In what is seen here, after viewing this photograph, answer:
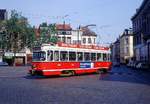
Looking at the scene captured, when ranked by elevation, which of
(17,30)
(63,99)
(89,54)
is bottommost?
(63,99)

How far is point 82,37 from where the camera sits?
11019cm

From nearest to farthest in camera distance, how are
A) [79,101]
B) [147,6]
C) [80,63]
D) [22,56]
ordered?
[79,101] → [80,63] → [147,6] → [22,56]

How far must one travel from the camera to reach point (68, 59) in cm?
3212

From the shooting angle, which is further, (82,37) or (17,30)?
(82,37)

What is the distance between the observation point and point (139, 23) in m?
81.2

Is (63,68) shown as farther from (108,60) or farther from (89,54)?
(108,60)

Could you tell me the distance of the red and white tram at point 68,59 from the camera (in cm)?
2972

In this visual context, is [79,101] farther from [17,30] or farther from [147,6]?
[17,30]

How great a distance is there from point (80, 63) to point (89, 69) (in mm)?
1993

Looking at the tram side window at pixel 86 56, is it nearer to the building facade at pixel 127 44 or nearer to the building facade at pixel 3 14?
the building facade at pixel 3 14

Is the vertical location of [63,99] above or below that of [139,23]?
below

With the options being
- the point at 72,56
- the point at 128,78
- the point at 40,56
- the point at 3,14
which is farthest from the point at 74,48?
the point at 3,14

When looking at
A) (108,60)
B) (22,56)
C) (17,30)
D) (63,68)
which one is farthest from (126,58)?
(63,68)

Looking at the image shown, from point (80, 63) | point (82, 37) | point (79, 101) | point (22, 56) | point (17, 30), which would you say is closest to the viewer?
point (79, 101)
